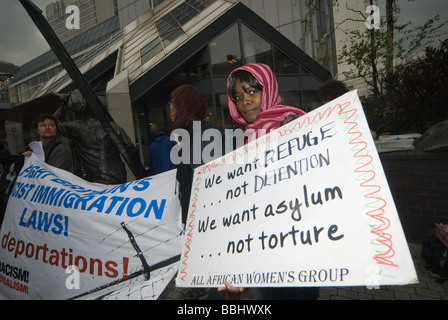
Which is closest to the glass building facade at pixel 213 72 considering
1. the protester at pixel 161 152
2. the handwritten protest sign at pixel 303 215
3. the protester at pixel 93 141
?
the protester at pixel 93 141

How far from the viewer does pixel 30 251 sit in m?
2.00

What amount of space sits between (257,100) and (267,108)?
112 millimetres

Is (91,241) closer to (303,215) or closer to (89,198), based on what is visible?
(89,198)

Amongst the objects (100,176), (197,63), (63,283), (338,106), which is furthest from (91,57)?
(338,106)

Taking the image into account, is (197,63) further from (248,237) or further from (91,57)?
(248,237)

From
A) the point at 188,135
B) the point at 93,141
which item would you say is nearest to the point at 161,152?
the point at 188,135

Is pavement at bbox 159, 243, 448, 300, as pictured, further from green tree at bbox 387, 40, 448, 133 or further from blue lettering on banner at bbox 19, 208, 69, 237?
green tree at bbox 387, 40, 448, 133

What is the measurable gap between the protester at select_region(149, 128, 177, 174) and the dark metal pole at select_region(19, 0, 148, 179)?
0.27 metres

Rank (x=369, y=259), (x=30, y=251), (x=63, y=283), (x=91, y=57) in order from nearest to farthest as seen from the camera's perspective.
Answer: (x=369, y=259) < (x=63, y=283) < (x=30, y=251) < (x=91, y=57)

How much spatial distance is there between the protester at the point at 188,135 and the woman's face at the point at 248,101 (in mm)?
279

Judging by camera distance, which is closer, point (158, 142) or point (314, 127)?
point (314, 127)

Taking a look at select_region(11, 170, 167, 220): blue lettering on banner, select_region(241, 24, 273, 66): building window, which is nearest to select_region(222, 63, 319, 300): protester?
select_region(11, 170, 167, 220): blue lettering on banner

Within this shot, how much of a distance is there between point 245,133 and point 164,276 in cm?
108

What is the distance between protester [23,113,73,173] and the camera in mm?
2924
